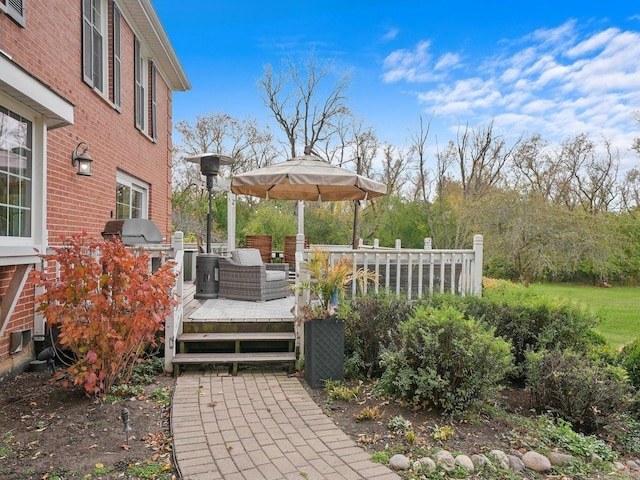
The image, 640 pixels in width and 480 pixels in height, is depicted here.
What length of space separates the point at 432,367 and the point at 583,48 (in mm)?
11815

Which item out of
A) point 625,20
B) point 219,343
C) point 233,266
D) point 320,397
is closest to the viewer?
point 320,397

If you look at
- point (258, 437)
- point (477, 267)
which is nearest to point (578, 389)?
point (258, 437)

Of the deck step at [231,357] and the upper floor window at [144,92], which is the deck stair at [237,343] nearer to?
the deck step at [231,357]

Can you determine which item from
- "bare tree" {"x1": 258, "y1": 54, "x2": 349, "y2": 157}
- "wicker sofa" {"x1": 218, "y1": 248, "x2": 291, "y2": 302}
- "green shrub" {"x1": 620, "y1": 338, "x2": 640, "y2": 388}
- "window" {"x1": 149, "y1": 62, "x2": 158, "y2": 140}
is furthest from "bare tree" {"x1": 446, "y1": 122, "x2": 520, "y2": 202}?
"green shrub" {"x1": 620, "y1": 338, "x2": 640, "y2": 388}

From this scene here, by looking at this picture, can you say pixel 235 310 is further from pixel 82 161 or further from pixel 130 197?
pixel 130 197

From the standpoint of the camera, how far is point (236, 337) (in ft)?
17.3

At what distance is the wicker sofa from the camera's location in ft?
22.9

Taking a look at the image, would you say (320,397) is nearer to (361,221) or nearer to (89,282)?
(89,282)

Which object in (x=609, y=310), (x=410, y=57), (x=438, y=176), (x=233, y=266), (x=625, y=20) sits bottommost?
(x=609, y=310)

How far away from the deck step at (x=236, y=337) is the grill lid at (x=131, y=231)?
1581 millimetres

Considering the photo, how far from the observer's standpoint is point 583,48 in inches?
462

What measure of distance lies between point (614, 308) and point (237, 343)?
10420mm

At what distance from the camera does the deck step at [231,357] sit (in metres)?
4.88

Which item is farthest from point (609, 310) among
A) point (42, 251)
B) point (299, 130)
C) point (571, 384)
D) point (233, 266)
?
point (299, 130)
